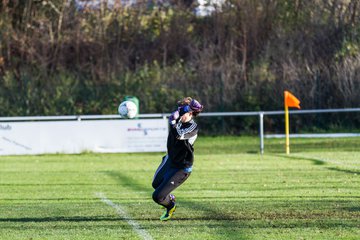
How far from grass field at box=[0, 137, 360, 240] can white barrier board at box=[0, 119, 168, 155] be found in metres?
0.51

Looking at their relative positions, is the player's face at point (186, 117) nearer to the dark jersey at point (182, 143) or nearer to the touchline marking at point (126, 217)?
the dark jersey at point (182, 143)

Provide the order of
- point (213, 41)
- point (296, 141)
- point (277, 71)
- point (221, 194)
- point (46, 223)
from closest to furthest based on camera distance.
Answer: point (46, 223), point (221, 194), point (296, 141), point (277, 71), point (213, 41)

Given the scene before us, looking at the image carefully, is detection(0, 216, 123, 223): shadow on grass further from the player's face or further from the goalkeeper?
the player's face

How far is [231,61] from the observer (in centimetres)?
3997

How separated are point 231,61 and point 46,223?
28.5 metres

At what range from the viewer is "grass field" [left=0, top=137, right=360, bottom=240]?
1112cm

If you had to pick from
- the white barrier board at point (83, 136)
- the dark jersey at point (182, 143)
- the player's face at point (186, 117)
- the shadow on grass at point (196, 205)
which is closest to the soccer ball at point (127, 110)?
the dark jersey at point (182, 143)

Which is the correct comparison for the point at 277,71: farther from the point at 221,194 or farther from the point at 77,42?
the point at 221,194

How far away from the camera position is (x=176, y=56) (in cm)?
4256

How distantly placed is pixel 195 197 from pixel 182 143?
342 cm

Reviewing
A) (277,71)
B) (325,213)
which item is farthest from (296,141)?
(325,213)

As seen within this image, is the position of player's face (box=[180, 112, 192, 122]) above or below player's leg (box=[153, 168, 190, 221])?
above

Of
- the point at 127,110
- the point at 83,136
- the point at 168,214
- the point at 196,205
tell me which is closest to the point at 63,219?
the point at 168,214

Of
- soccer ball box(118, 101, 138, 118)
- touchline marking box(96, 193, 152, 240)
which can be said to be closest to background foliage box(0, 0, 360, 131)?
touchline marking box(96, 193, 152, 240)
